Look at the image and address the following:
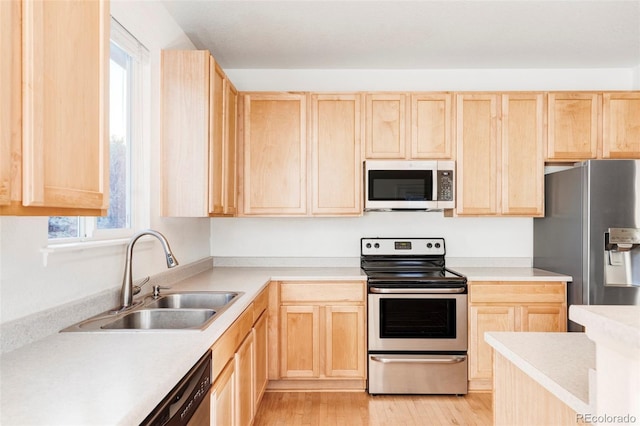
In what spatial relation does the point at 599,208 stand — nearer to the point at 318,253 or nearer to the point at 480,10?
the point at 480,10

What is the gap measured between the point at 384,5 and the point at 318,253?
1994 mm

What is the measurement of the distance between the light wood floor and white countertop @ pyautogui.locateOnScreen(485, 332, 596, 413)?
152 cm

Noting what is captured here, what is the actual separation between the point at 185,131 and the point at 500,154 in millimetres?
2330

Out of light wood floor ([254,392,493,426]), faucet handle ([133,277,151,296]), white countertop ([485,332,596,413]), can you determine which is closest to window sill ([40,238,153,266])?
faucet handle ([133,277,151,296])

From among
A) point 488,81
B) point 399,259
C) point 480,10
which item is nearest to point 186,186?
point 399,259

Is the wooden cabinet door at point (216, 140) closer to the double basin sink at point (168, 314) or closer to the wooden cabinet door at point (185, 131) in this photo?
the wooden cabinet door at point (185, 131)

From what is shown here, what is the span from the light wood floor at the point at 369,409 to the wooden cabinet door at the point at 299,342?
191mm

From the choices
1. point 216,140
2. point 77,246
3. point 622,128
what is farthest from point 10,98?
point 622,128

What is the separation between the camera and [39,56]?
93 cm

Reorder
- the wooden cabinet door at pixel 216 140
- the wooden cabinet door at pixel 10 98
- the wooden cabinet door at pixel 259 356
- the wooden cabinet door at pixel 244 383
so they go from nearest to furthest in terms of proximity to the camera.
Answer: the wooden cabinet door at pixel 10 98 < the wooden cabinet door at pixel 244 383 < the wooden cabinet door at pixel 259 356 < the wooden cabinet door at pixel 216 140

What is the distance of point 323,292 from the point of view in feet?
9.93

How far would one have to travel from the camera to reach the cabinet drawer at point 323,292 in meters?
3.02

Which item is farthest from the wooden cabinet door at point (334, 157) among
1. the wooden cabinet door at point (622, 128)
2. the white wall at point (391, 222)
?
the wooden cabinet door at point (622, 128)

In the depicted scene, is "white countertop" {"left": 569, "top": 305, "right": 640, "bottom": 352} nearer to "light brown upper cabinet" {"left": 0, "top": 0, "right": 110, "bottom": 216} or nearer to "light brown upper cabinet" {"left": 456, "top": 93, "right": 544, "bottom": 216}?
"light brown upper cabinet" {"left": 0, "top": 0, "right": 110, "bottom": 216}
